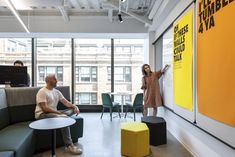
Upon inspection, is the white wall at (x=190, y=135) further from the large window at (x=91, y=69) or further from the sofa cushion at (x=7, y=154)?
the large window at (x=91, y=69)

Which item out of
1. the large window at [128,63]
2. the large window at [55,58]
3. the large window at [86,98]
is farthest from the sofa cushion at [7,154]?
the large window at [128,63]

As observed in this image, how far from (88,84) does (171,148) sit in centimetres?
491

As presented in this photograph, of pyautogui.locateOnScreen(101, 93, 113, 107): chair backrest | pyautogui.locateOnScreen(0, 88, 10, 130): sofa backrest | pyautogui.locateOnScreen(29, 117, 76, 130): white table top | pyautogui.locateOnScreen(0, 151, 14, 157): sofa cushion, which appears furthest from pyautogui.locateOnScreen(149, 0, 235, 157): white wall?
pyautogui.locateOnScreen(0, 88, 10, 130): sofa backrest

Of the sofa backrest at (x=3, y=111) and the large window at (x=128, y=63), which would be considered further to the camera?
the large window at (x=128, y=63)

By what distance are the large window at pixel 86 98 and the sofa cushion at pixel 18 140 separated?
431cm

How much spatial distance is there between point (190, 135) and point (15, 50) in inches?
275

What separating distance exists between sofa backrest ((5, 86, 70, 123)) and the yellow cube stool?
192 centimetres

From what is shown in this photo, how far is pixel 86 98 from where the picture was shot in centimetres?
808

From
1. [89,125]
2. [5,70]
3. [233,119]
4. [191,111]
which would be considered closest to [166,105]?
[191,111]

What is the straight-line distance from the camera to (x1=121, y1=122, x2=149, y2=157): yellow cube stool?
133 inches

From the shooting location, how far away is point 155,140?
3.96 metres

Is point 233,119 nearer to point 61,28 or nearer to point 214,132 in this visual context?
point 214,132

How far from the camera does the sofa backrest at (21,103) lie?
3936mm

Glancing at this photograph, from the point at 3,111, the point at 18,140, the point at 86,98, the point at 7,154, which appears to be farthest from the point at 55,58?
the point at 7,154
